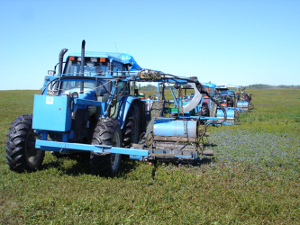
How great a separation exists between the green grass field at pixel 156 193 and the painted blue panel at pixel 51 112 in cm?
99

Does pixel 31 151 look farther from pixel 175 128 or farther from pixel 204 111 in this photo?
pixel 204 111

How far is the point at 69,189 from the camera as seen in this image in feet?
15.6

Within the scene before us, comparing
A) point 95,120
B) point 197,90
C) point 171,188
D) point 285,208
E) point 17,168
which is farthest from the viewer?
point 197,90

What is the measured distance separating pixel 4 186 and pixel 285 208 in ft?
14.5

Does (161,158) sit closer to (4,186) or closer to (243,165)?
(243,165)

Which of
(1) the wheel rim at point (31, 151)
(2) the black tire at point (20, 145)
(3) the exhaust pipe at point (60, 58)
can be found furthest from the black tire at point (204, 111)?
(2) the black tire at point (20, 145)

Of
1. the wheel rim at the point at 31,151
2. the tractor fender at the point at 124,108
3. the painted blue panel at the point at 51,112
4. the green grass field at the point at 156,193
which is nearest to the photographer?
the green grass field at the point at 156,193

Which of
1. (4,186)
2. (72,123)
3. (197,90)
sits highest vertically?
(197,90)

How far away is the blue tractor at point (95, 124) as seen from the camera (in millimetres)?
4977

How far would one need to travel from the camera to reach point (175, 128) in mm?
7180

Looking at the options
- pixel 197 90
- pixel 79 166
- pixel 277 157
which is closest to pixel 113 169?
pixel 79 166

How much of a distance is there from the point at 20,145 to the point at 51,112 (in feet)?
3.25

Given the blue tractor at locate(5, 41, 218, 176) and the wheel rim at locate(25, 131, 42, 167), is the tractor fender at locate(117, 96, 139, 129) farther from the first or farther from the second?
the wheel rim at locate(25, 131, 42, 167)

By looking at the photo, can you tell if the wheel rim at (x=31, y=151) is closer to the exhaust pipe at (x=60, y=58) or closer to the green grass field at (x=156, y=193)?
the green grass field at (x=156, y=193)
